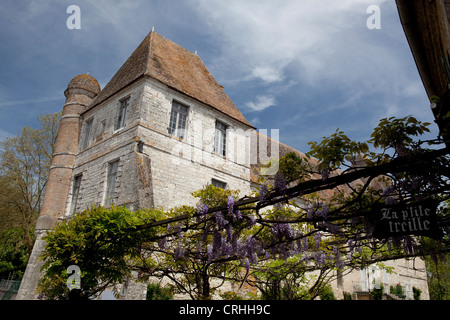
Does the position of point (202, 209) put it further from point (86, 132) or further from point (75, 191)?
point (86, 132)

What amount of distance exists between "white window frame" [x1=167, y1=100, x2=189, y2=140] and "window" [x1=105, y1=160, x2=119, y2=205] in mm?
2444

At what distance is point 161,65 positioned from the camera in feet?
48.9

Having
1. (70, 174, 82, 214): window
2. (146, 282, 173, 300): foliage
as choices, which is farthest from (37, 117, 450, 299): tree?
(70, 174, 82, 214): window

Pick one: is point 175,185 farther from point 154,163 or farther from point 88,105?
point 88,105

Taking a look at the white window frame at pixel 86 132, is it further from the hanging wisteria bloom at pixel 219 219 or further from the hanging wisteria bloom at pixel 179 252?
the hanging wisteria bloom at pixel 219 219

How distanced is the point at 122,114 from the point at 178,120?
2.32m

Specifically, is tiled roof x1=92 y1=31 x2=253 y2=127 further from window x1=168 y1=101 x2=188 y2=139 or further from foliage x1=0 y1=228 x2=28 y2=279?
foliage x1=0 y1=228 x2=28 y2=279

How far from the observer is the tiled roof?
1429 centimetres

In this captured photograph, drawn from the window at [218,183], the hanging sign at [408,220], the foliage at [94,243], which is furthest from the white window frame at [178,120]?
the hanging sign at [408,220]

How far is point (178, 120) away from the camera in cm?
1403

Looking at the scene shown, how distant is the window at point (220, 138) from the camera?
1505 cm

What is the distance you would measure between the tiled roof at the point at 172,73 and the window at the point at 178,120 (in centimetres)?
65
